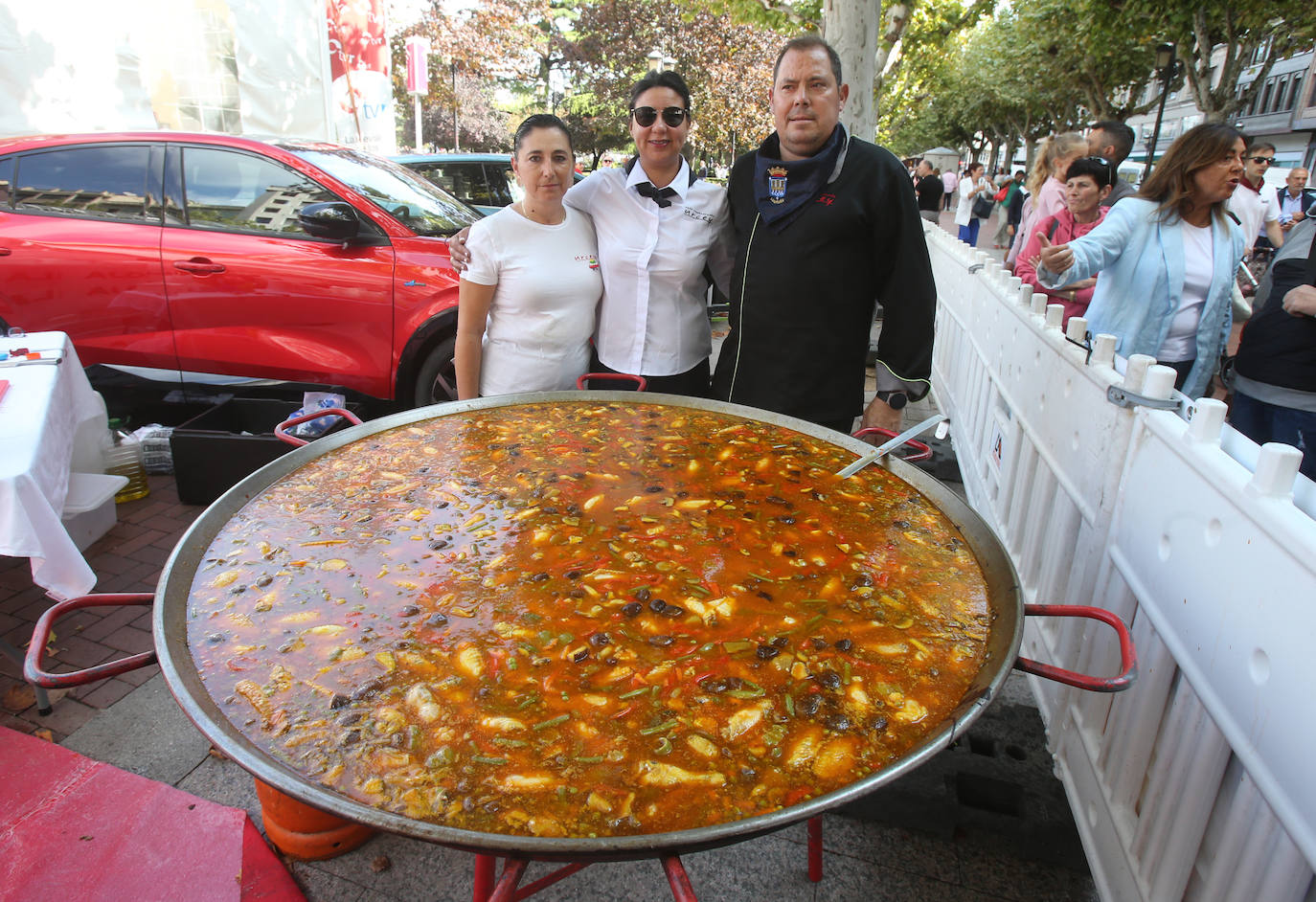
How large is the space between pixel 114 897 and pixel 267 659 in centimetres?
121

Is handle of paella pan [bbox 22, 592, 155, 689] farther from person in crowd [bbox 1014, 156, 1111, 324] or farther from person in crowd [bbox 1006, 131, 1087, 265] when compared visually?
person in crowd [bbox 1006, 131, 1087, 265]

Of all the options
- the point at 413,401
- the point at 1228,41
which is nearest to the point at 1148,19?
the point at 1228,41

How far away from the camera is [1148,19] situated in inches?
655

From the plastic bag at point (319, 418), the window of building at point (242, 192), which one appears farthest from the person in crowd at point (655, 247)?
the window of building at point (242, 192)

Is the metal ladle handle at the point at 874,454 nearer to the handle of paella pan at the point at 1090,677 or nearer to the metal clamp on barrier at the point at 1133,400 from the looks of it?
the metal clamp on barrier at the point at 1133,400

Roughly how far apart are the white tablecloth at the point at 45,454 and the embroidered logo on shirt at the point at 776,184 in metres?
2.98

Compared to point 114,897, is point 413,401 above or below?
above

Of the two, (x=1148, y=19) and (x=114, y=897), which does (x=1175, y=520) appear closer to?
(x=114, y=897)

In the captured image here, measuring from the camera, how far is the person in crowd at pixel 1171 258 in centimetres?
329

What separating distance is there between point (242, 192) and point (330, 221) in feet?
2.35

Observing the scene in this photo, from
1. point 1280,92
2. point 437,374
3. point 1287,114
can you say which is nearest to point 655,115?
point 437,374

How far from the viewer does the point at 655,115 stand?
300 centimetres

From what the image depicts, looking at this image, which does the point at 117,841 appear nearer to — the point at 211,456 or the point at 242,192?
the point at 211,456

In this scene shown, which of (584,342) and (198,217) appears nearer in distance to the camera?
(584,342)
